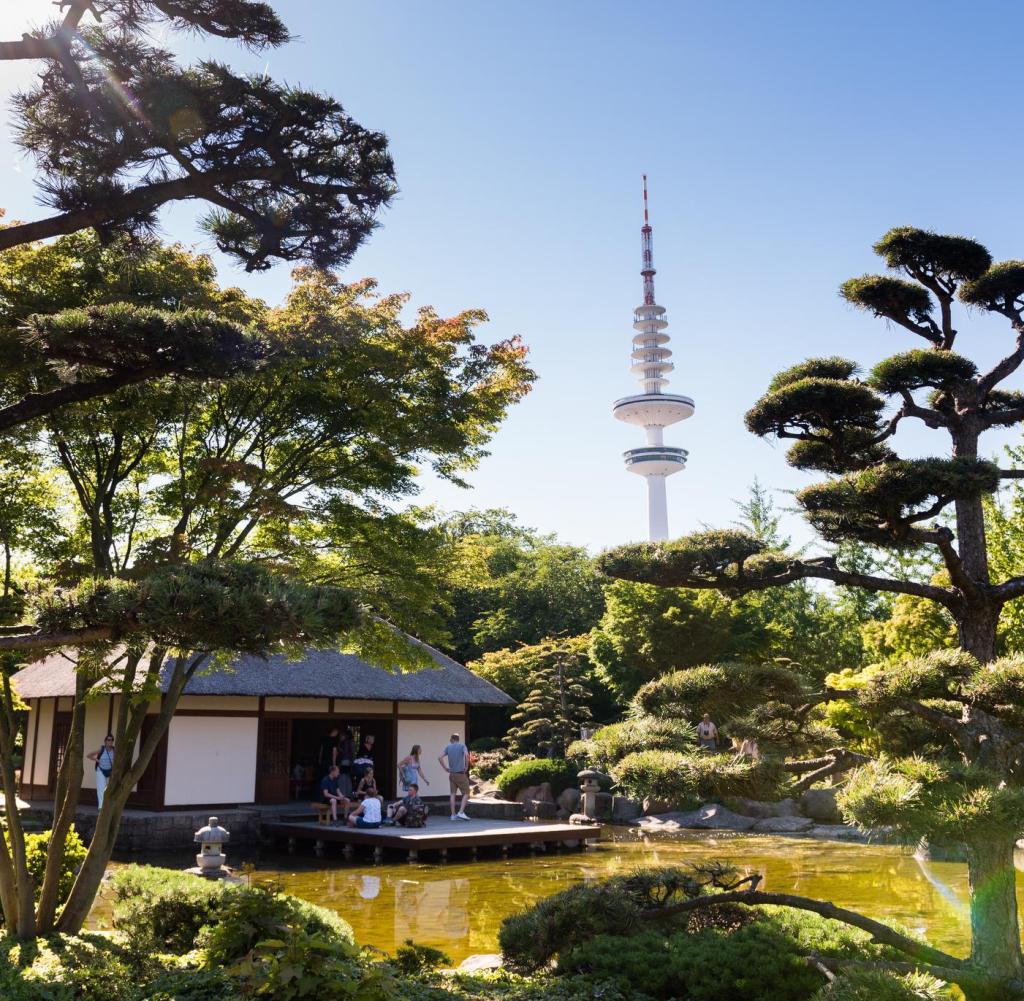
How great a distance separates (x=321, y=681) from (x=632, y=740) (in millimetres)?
13879

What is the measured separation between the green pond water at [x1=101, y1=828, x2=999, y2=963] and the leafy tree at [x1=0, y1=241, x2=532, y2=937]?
236 centimetres

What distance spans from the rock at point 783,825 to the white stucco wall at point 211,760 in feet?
32.0

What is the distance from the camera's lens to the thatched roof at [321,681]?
685 inches

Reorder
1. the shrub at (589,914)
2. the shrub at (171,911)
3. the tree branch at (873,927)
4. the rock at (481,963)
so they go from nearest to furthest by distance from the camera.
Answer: the tree branch at (873,927)
the shrub at (589,914)
the rock at (481,963)
the shrub at (171,911)

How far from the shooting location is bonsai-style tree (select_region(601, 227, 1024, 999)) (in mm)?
5043

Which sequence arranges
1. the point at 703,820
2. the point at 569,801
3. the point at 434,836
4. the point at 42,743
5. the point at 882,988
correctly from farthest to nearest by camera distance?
the point at 42,743 < the point at 569,801 < the point at 703,820 < the point at 434,836 < the point at 882,988

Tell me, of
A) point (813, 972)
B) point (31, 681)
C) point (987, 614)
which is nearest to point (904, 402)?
point (987, 614)

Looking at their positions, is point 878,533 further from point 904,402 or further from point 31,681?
point 31,681

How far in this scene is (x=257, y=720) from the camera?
18188mm

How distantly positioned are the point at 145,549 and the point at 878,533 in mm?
5934

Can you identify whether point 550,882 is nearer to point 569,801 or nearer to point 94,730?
point 569,801

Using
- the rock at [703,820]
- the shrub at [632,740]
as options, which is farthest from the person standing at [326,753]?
the shrub at [632,740]

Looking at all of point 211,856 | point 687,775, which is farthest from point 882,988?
point 211,856

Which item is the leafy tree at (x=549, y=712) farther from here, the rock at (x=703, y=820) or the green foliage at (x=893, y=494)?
the green foliage at (x=893, y=494)
